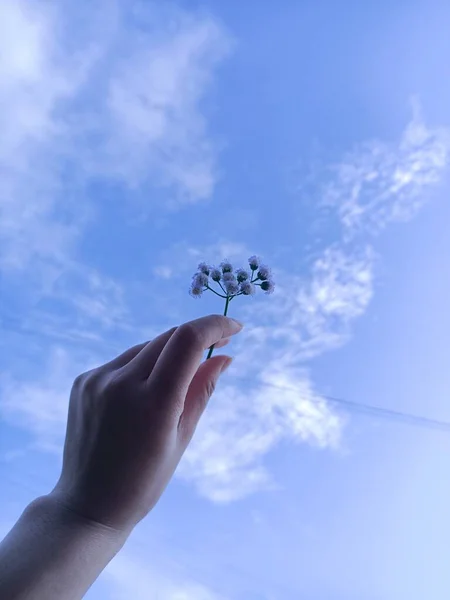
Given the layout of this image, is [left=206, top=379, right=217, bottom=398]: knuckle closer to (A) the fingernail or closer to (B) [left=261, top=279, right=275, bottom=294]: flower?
(A) the fingernail

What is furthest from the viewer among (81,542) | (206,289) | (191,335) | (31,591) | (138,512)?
(206,289)

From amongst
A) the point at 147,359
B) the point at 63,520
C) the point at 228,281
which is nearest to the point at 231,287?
the point at 228,281

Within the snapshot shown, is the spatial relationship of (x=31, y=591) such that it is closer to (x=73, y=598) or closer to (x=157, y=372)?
(x=73, y=598)

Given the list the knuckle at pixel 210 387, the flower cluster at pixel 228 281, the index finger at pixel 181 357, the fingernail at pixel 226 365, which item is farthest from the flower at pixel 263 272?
the index finger at pixel 181 357

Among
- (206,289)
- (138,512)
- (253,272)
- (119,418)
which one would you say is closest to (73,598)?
(138,512)

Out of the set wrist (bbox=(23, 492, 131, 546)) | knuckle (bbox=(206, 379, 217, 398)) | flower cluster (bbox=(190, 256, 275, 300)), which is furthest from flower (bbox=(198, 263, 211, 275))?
wrist (bbox=(23, 492, 131, 546))

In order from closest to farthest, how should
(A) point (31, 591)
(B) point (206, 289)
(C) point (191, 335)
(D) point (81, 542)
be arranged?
(A) point (31, 591) < (D) point (81, 542) < (C) point (191, 335) < (B) point (206, 289)

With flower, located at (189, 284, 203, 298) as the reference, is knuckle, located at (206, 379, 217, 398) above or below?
below

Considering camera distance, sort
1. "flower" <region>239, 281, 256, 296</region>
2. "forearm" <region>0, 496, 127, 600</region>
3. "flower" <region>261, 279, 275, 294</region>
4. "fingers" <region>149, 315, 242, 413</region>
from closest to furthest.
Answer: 1. "forearm" <region>0, 496, 127, 600</region>
2. "fingers" <region>149, 315, 242, 413</region>
3. "flower" <region>239, 281, 256, 296</region>
4. "flower" <region>261, 279, 275, 294</region>
